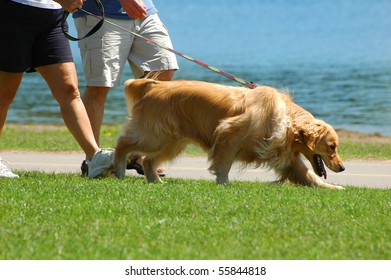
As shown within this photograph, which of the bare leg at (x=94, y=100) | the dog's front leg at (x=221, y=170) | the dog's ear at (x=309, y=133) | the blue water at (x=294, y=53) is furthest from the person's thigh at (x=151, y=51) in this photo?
the blue water at (x=294, y=53)

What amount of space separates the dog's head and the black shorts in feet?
7.91

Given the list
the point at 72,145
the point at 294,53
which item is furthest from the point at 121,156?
the point at 294,53

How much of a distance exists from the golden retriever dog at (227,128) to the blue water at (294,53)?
38.1 feet

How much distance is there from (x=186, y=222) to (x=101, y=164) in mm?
2693

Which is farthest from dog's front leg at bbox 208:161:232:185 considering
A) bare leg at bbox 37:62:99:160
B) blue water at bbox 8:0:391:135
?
blue water at bbox 8:0:391:135

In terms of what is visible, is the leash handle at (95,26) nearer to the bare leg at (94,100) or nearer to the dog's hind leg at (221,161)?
the bare leg at (94,100)

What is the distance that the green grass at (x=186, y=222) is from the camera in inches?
225

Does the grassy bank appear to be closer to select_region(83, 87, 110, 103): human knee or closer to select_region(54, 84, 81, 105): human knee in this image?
select_region(83, 87, 110, 103): human knee

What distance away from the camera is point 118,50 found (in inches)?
377

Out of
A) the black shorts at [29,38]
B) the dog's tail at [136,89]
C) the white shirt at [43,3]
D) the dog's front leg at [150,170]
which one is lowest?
the dog's front leg at [150,170]

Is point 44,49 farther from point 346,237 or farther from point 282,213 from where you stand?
point 346,237

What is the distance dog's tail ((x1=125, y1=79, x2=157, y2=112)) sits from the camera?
8.85 metres

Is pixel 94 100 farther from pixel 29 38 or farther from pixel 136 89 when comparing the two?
pixel 29 38
